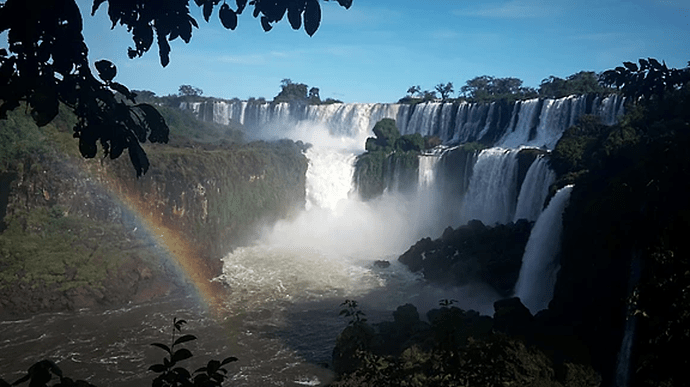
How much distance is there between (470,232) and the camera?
2462 centimetres

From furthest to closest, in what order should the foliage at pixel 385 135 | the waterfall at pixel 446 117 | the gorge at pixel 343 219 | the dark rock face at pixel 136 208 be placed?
the foliage at pixel 385 135, the waterfall at pixel 446 117, the dark rock face at pixel 136 208, the gorge at pixel 343 219

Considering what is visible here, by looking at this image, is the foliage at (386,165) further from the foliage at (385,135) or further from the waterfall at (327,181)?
the waterfall at (327,181)

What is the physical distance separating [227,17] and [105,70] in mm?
767

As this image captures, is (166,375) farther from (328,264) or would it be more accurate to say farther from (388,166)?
(388,166)

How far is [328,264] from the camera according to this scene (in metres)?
26.3

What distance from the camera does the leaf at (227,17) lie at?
2.99m

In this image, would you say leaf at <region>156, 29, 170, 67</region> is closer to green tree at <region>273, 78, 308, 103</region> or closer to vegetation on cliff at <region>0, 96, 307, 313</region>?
vegetation on cliff at <region>0, 96, 307, 313</region>

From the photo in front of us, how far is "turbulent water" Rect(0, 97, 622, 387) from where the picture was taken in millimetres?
15133

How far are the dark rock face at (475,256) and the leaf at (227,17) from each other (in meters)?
19.0

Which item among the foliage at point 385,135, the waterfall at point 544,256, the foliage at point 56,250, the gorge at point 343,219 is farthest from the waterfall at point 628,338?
the foliage at point 385,135

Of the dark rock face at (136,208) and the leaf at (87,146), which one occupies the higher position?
the leaf at (87,146)

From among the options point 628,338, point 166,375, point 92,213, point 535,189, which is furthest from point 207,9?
point 92,213

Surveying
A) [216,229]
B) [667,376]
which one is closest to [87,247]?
[216,229]

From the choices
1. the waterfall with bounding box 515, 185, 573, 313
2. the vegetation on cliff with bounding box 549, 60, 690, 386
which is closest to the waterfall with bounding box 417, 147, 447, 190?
the waterfall with bounding box 515, 185, 573, 313
